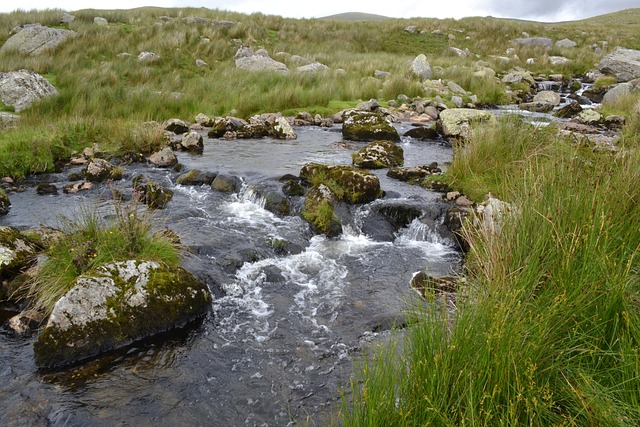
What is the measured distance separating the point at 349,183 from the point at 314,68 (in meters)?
15.3

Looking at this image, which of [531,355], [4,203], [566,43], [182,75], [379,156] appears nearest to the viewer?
[531,355]

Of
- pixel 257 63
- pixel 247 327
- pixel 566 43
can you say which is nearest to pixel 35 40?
pixel 257 63

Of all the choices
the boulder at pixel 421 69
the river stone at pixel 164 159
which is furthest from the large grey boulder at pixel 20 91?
the boulder at pixel 421 69

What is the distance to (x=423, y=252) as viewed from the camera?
7242 mm

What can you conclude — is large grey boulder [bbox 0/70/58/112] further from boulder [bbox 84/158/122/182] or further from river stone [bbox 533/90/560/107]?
river stone [bbox 533/90/560/107]

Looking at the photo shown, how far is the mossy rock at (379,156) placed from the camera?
10.8m

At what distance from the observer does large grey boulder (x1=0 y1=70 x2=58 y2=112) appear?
531 inches

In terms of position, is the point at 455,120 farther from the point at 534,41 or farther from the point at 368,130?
the point at 534,41

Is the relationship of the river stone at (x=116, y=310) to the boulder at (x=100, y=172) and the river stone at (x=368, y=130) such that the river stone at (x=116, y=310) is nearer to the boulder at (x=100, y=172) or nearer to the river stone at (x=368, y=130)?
the boulder at (x=100, y=172)

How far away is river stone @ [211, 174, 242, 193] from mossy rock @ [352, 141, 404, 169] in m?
2.92

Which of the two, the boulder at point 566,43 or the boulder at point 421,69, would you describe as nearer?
the boulder at point 421,69

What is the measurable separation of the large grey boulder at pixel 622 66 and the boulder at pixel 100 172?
25.4m

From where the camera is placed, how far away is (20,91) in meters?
13.7

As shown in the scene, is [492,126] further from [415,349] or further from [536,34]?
[536,34]
